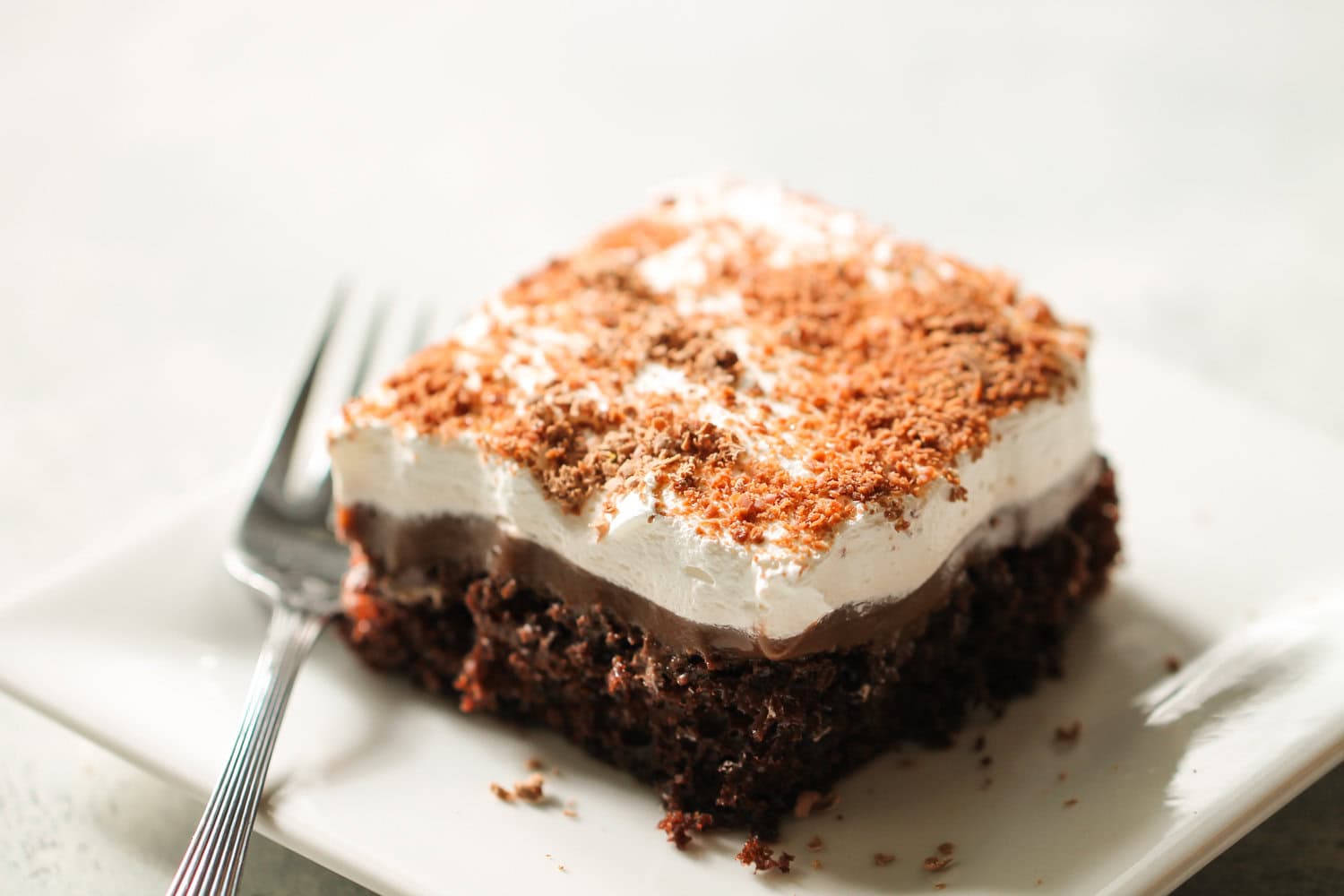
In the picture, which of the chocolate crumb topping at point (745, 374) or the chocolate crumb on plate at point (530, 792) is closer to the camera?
the chocolate crumb topping at point (745, 374)

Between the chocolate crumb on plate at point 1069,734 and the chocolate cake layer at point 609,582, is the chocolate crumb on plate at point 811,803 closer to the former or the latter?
the chocolate cake layer at point 609,582

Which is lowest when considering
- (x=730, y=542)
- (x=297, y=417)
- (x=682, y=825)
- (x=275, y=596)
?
(x=275, y=596)

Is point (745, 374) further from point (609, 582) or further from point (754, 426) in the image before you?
point (609, 582)

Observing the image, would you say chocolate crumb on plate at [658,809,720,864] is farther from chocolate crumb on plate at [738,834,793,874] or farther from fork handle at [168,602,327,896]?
fork handle at [168,602,327,896]

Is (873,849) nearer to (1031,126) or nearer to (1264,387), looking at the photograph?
(1264,387)

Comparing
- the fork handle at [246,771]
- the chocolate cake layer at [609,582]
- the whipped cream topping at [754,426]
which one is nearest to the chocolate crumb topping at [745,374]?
the whipped cream topping at [754,426]

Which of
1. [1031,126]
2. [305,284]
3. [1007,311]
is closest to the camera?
[1007,311]

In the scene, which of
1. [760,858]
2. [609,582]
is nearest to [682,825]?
[760,858]

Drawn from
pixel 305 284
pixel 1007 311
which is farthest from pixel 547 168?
pixel 1007 311
